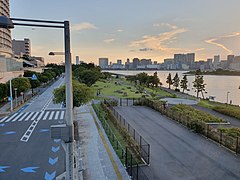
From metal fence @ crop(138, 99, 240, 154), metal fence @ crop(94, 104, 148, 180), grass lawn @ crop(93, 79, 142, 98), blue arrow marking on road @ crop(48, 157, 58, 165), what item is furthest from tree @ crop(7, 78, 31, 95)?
blue arrow marking on road @ crop(48, 157, 58, 165)

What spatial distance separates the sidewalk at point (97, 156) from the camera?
11.1m

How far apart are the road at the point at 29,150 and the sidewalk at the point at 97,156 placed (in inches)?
58.9

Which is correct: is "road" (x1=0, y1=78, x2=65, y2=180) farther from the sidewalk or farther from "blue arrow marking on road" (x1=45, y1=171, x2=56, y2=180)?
the sidewalk

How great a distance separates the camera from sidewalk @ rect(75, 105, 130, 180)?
1106 cm

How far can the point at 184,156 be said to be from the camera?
13531 mm

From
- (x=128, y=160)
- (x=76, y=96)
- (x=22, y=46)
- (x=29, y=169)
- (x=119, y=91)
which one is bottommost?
(x=29, y=169)

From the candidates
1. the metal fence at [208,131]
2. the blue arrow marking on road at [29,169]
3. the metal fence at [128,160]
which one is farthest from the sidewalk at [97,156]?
the metal fence at [208,131]

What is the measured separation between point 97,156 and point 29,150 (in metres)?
5.15

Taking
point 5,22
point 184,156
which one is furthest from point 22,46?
point 5,22

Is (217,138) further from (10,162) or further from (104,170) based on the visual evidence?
(10,162)

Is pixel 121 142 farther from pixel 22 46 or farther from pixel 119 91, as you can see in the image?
pixel 22 46

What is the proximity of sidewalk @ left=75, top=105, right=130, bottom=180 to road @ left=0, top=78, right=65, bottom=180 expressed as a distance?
1.50 m

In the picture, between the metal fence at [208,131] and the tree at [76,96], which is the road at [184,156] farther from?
the tree at [76,96]

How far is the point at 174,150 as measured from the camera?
1455cm
